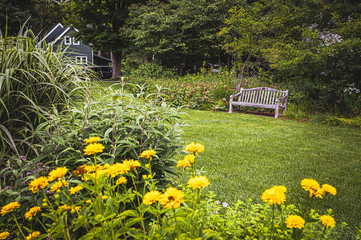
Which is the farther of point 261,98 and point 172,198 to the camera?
point 261,98

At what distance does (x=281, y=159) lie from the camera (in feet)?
12.3

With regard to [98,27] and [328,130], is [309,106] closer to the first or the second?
[328,130]

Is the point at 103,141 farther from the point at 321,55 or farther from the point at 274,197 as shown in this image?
the point at 321,55

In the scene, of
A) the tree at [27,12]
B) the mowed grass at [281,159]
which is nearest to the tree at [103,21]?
the tree at [27,12]

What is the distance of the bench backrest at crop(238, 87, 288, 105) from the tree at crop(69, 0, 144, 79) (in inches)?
463

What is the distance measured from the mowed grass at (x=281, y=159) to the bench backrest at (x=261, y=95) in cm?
187

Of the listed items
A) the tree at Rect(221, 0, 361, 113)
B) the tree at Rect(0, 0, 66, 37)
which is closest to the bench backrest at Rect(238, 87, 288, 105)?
the tree at Rect(221, 0, 361, 113)

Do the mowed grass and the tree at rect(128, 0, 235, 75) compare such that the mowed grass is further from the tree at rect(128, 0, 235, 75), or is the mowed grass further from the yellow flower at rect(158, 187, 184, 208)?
the tree at rect(128, 0, 235, 75)

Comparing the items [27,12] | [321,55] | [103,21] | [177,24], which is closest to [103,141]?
[321,55]

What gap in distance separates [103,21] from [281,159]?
59.6 feet

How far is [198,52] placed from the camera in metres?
16.6

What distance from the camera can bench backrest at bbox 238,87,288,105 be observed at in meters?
7.93

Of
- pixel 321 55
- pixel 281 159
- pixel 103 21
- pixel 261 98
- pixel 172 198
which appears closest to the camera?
pixel 172 198

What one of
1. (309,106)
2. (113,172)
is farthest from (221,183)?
(309,106)
